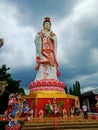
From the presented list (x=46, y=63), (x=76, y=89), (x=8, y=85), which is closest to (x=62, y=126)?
(x=46, y=63)

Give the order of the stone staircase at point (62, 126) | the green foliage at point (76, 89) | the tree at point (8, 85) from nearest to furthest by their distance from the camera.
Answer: the stone staircase at point (62, 126) → the tree at point (8, 85) → the green foliage at point (76, 89)

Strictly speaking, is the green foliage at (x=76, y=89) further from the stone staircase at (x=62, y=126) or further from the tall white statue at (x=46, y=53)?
the stone staircase at (x=62, y=126)

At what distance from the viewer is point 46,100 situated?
1950cm

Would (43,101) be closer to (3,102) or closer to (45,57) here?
(45,57)

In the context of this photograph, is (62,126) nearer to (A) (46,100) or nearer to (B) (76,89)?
(A) (46,100)

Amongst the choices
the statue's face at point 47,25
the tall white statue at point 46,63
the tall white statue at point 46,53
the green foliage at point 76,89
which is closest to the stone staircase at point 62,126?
the tall white statue at point 46,63

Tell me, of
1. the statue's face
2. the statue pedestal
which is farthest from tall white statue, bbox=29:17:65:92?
the statue pedestal

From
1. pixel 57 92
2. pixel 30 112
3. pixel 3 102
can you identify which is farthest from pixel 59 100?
pixel 3 102

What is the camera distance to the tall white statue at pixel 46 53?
21.8 m

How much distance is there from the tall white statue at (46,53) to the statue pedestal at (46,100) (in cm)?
223

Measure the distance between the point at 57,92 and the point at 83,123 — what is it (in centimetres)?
634

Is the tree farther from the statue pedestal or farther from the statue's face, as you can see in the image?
the statue's face

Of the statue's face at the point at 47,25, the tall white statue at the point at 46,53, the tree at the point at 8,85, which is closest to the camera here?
the tall white statue at the point at 46,53

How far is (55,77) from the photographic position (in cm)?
2195
